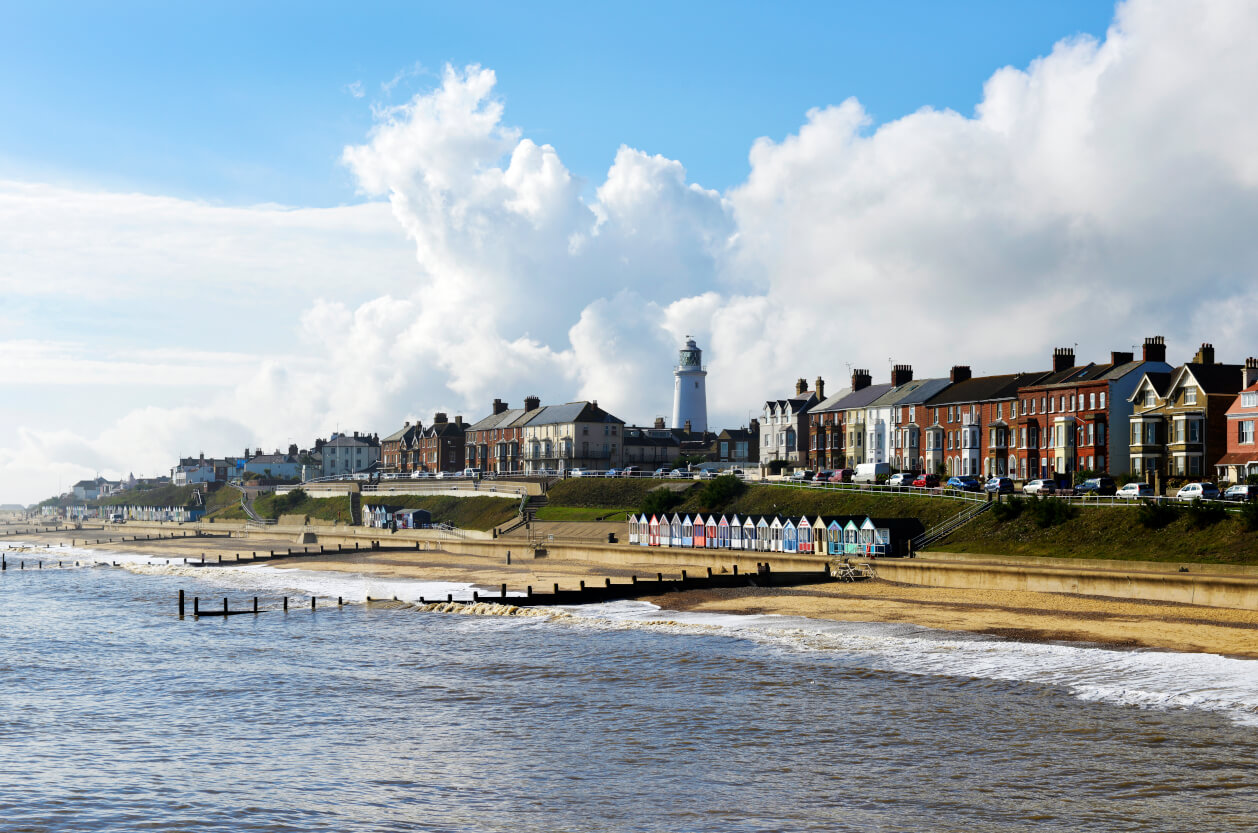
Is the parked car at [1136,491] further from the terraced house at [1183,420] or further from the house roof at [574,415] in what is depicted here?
the house roof at [574,415]

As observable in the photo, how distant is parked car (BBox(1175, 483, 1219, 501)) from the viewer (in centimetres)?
5706

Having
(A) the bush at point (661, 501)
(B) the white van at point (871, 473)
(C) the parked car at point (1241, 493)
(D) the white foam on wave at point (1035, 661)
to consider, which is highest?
(B) the white van at point (871, 473)

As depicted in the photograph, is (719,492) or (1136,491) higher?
(1136,491)

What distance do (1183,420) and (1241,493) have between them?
782 inches

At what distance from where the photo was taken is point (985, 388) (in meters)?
103

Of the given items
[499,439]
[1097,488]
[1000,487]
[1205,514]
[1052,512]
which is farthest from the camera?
[499,439]

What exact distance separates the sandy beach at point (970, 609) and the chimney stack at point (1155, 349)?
4300 centimetres

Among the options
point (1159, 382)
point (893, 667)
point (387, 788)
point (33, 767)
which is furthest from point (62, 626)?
point (1159, 382)

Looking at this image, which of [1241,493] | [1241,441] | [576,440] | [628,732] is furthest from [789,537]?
[576,440]

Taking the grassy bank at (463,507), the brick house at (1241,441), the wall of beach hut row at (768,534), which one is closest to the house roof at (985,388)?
the brick house at (1241,441)

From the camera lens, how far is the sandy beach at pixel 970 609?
39.3 metres

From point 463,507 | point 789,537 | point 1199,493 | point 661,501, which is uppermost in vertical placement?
point 1199,493

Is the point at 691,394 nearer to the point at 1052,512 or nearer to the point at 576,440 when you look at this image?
the point at 576,440

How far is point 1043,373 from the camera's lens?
97.9 metres
